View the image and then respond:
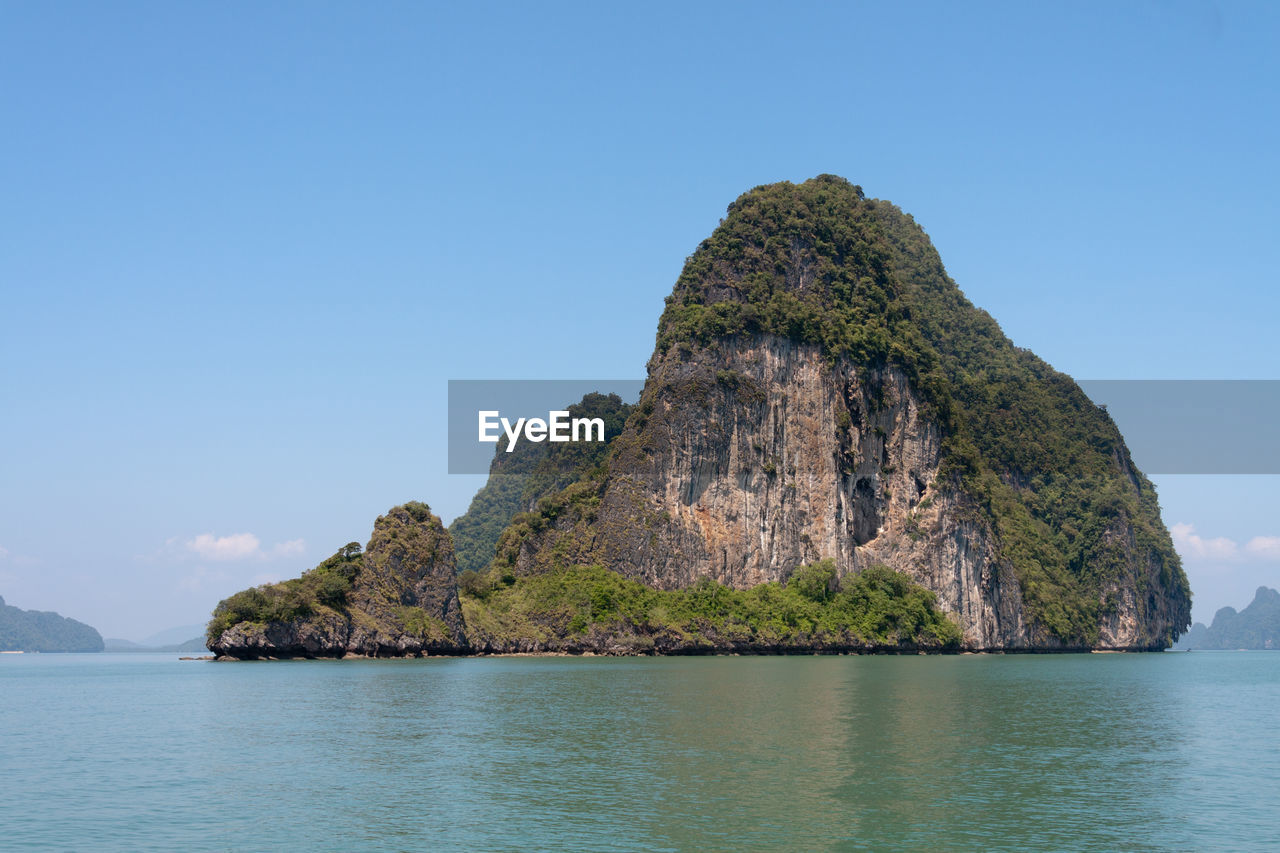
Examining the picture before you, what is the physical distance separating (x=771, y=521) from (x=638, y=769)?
80768mm

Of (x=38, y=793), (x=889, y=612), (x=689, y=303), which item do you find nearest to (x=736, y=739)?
(x=38, y=793)

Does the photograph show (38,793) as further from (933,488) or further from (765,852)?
A: (933,488)

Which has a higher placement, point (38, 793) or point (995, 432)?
point (995, 432)

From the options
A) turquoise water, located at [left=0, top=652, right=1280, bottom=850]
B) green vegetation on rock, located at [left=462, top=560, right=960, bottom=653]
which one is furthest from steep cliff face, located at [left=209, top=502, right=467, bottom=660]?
turquoise water, located at [left=0, top=652, right=1280, bottom=850]

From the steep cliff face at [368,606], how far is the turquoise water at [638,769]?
84.8ft

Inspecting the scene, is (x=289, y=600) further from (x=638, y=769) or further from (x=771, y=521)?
(x=638, y=769)

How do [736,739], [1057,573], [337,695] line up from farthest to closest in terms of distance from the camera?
[1057,573], [337,695], [736,739]

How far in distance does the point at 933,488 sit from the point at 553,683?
6780 cm

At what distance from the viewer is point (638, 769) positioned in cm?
2886

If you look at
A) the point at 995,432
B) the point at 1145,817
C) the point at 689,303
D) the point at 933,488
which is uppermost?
the point at 689,303

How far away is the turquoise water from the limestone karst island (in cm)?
4180

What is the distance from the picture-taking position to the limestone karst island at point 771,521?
3826 inches

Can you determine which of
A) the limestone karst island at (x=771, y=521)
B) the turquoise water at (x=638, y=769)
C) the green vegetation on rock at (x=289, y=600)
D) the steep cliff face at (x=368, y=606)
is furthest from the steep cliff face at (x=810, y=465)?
the turquoise water at (x=638, y=769)

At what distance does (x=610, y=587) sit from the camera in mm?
100312
